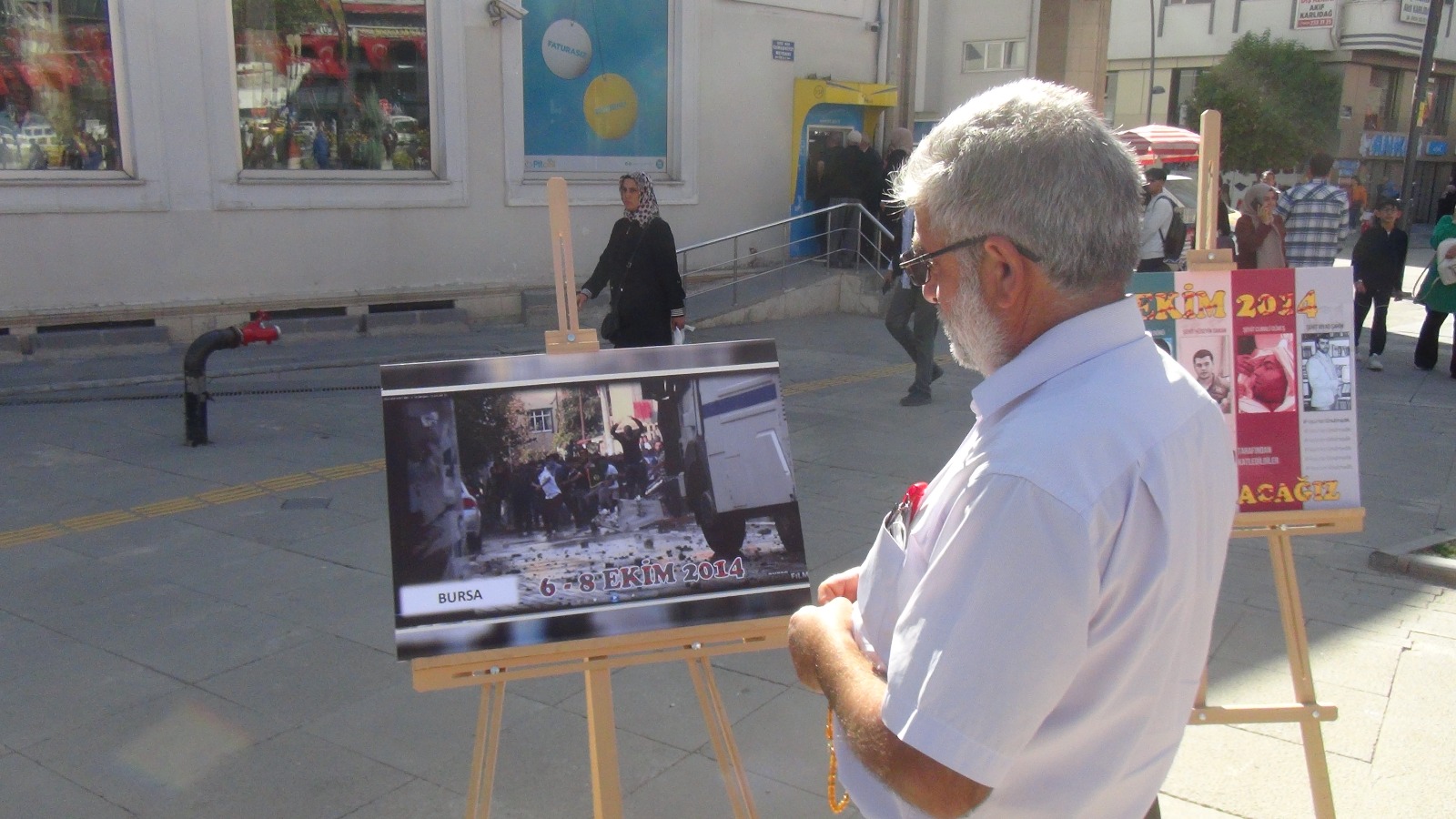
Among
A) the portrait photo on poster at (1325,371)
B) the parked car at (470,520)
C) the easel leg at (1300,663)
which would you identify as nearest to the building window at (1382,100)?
the portrait photo on poster at (1325,371)

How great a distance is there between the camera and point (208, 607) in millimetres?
4832

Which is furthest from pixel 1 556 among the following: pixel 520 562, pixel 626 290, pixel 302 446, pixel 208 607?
pixel 520 562

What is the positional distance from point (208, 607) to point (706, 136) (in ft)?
34.7

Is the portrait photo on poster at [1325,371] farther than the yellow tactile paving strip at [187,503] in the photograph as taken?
No

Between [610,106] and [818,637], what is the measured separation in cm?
1248

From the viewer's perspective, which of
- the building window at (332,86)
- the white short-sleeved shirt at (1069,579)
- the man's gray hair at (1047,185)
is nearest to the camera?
the white short-sleeved shirt at (1069,579)

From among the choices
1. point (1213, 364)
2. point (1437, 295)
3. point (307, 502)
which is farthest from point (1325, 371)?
point (1437, 295)

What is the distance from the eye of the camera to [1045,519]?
1340 millimetres

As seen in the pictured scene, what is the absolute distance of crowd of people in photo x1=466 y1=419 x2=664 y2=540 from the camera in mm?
2572

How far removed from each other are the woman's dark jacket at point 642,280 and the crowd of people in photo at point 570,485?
4453 mm

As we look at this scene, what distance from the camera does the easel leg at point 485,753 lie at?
8.58 ft

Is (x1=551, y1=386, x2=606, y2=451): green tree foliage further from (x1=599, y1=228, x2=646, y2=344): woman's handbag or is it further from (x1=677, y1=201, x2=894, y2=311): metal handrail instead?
(x1=677, y1=201, x2=894, y2=311): metal handrail

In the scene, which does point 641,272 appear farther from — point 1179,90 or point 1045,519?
point 1179,90

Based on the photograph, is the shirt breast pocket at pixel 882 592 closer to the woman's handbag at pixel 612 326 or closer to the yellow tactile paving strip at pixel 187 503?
the yellow tactile paving strip at pixel 187 503
